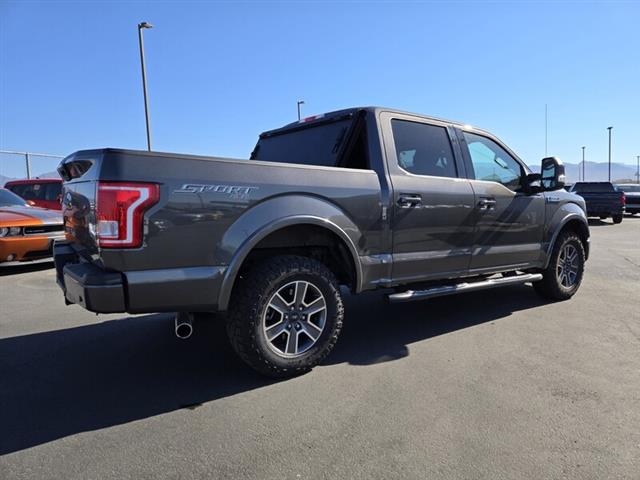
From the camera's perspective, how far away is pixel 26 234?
7.38m

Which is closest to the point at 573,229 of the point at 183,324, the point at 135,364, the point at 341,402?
the point at 341,402

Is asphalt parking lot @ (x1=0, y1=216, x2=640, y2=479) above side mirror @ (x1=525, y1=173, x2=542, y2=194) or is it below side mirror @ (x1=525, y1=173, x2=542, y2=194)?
below

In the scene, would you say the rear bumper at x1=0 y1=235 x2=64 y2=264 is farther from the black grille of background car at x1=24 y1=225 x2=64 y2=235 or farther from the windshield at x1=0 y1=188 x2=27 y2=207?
the windshield at x1=0 y1=188 x2=27 y2=207

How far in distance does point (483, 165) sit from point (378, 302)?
206cm

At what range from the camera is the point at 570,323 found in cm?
484

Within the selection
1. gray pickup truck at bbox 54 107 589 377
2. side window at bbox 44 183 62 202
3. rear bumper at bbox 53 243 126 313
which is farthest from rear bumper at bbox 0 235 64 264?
rear bumper at bbox 53 243 126 313

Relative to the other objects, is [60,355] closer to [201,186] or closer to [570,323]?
[201,186]

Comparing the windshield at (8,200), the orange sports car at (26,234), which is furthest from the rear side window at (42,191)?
the orange sports car at (26,234)

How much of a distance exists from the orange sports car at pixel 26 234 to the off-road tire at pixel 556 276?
7.19 meters

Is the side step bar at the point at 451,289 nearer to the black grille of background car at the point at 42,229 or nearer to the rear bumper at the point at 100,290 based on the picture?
the rear bumper at the point at 100,290

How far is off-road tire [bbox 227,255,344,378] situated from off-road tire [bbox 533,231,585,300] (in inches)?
130

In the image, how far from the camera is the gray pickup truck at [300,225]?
111 inches

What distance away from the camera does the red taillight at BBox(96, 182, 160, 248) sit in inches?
108

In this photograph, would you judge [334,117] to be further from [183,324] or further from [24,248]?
[24,248]
